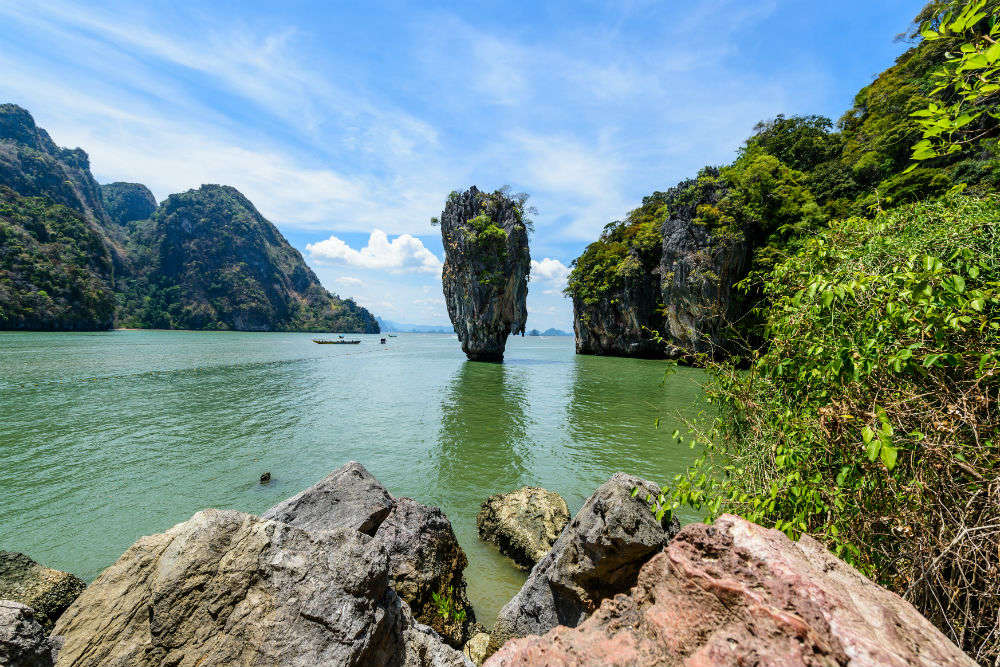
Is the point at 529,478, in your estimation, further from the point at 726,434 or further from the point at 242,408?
the point at 242,408

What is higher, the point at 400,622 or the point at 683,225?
the point at 683,225

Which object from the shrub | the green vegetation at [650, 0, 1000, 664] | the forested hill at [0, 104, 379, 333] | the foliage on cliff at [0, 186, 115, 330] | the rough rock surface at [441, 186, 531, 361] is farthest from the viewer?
the forested hill at [0, 104, 379, 333]

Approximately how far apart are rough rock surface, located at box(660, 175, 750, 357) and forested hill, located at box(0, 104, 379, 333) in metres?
95.7

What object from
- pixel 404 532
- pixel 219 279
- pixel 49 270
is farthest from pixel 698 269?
pixel 219 279

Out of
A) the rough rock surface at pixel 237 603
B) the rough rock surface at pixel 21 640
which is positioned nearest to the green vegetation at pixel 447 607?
the rough rock surface at pixel 237 603

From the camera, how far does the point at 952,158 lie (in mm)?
22000

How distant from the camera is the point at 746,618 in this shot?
1839mm

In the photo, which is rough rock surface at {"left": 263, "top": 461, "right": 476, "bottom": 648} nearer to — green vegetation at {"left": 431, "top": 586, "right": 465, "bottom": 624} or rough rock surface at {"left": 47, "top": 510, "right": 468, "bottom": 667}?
green vegetation at {"left": 431, "top": 586, "right": 465, "bottom": 624}

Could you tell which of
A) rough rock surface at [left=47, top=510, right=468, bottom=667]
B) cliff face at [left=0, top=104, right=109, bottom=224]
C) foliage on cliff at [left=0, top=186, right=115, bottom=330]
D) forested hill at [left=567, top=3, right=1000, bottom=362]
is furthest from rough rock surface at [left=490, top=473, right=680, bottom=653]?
cliff face at [left=0, top=104, right=109, bottom=224]

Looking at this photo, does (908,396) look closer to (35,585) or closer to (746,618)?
(746,618)

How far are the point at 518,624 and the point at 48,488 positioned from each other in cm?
1202

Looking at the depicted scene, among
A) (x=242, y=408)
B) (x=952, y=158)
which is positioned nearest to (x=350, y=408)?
(x=242, y=408)

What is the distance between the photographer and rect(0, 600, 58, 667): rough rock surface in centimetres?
219

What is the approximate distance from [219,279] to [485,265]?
444ft
